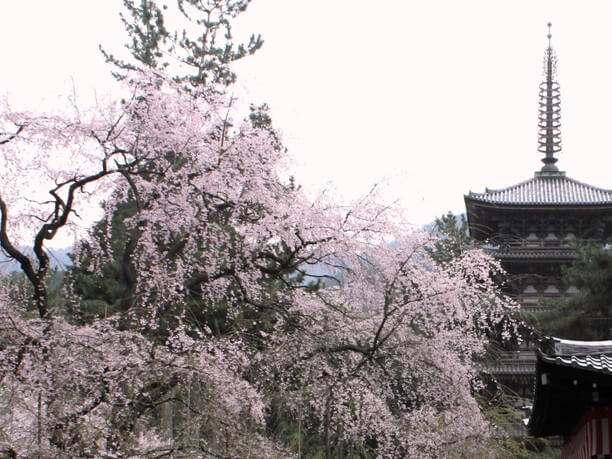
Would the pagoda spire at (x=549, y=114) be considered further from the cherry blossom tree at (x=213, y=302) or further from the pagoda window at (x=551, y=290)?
the cherry blossom tree at (x=213, y=302)

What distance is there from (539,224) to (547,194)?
109 centimetres

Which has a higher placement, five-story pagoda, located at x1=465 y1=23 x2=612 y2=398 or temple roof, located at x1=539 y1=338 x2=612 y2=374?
five-story pagoda, located at x1=465 y1=23 x2=612 y2=398

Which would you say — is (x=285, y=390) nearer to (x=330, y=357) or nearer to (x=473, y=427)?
(x=330, y=357)

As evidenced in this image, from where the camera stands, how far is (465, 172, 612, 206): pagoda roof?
1088 inches

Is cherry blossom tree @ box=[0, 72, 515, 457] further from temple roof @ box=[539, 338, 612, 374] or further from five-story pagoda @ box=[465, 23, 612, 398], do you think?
five-story pagoda @ box=[465, 23, 612, 398]

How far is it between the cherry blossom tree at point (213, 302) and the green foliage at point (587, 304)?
342 inches

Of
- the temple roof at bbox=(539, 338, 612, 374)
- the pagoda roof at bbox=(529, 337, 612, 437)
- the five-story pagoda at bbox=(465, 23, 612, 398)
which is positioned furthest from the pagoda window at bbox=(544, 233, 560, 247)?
the temple roof at bbox=(539, 338, 612, 374)

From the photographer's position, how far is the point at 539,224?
28.5m

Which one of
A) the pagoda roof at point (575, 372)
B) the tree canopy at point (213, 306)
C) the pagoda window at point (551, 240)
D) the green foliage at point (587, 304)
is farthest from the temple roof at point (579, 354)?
the pagoda window at point (551, 240)

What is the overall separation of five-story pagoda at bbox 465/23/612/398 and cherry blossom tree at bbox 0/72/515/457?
15231mm

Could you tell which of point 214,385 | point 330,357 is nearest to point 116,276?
point 330,357

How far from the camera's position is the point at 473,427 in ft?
39.8

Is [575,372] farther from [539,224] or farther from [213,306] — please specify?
[539,224]

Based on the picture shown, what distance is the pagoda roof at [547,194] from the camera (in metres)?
27.6
